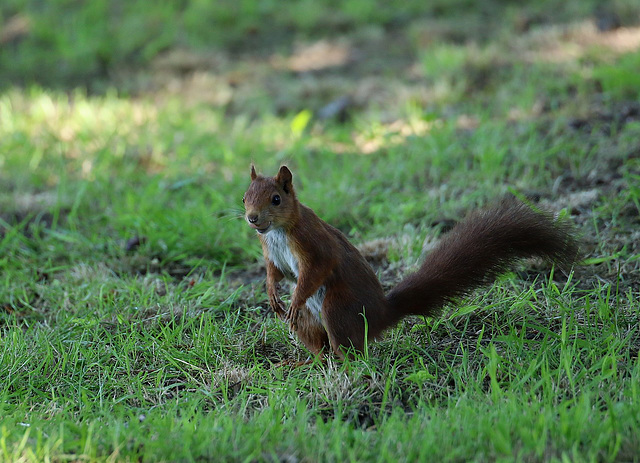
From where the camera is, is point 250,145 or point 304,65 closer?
point 250,145

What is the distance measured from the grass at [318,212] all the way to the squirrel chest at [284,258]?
0.23m

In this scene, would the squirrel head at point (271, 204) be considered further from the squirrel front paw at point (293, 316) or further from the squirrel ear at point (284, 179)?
the squirrel front paw at point (293, 316)

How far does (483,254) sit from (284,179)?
752 millimetres

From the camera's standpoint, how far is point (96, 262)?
11.6ft

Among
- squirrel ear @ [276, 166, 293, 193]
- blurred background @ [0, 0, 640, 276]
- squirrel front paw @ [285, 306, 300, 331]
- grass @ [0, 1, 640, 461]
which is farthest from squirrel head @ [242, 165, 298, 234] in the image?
blurred background @ [0, 0, 640, 276]

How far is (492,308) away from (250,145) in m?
2.76

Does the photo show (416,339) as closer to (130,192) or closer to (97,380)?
(97,380)

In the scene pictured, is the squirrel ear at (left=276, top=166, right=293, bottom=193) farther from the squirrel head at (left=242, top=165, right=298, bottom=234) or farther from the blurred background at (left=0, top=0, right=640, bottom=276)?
the blurred background at (left=0, top=0, right=640, bottom=276)

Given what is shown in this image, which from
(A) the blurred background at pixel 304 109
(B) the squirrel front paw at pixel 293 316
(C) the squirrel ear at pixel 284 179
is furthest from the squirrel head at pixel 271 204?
(A) the blurred background at pixel 304 109

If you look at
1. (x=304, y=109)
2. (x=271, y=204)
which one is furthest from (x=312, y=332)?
(x=304, y=109)

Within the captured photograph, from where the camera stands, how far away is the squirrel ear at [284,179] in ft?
7.89

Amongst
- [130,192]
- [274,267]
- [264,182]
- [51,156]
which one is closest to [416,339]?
[274,267]

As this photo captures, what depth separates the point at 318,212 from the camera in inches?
153

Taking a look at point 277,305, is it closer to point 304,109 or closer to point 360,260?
point 360,260
